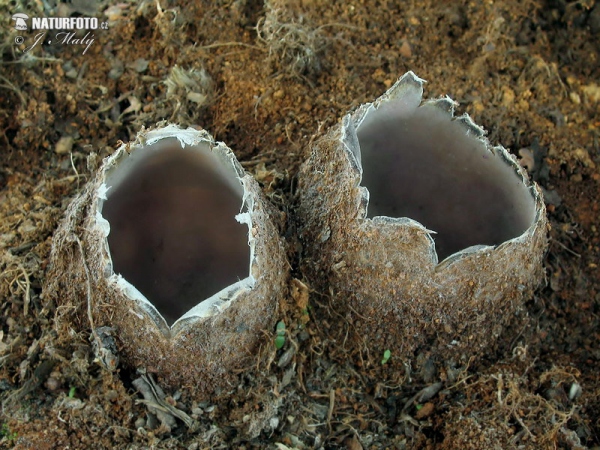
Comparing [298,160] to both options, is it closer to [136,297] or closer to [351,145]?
[351,145]

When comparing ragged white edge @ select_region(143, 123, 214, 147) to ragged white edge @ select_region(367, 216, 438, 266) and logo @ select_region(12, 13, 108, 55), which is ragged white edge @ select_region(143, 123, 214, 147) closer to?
ragged white edge @ select_region(367, 216, 438, 266)

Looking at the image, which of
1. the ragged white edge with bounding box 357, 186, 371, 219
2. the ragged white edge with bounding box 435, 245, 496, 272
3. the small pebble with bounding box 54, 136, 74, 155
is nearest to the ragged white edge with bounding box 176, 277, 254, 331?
the ragged white edge with bounding box 357, 186, 371, 219

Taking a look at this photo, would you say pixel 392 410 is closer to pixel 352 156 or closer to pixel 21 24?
pixel 352 156

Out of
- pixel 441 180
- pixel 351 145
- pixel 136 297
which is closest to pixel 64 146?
pixel 136 297

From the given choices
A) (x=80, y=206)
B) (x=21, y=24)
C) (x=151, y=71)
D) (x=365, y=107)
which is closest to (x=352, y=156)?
(x=365, y=107)

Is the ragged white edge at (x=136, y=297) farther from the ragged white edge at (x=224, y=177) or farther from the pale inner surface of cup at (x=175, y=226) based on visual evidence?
the pale inner surface of cup at (x=175, y=226)

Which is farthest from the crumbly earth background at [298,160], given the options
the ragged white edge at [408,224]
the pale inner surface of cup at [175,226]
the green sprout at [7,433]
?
the ragged white edge at [408,224]
